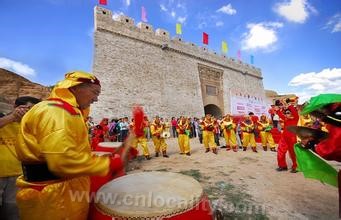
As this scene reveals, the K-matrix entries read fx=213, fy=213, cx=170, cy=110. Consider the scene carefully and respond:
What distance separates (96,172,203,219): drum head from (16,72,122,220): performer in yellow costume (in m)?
0.20

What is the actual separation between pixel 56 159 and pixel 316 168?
2.22 m

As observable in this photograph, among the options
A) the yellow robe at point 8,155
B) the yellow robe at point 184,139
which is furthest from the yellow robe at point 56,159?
the yellow robe at point 184,139

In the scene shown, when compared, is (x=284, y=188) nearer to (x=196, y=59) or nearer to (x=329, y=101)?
(x=329, y=101)

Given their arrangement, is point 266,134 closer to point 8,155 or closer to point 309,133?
point 309,133

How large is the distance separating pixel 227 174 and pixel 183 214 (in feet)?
12.9

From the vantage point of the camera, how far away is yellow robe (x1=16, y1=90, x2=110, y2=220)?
1.13 metres

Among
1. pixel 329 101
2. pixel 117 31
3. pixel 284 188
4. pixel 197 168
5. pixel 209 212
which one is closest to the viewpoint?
pixel 209 212

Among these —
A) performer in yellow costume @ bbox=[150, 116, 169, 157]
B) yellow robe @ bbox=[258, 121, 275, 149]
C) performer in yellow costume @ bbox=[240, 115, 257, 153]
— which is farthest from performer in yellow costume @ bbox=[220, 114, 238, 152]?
performer in yellow costume @ bbox=[150, 116, 169, 157]

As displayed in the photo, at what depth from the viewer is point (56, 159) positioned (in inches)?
43.8

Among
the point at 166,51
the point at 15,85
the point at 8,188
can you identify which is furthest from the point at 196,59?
the point at 8,188

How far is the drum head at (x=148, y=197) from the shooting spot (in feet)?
4.40

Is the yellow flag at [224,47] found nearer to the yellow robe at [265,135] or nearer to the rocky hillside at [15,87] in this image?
the yellow robe at [265,135]

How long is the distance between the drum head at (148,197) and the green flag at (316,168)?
1143 millimetres

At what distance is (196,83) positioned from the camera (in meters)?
18.0
